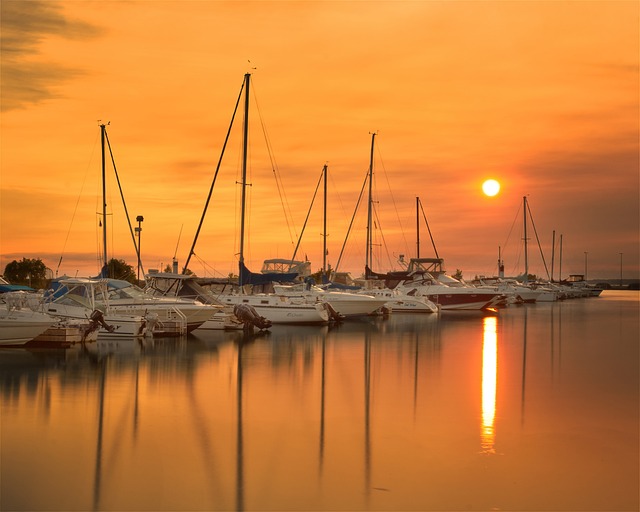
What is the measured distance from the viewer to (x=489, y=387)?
83.3 ft

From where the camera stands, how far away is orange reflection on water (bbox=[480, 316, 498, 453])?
1756cm

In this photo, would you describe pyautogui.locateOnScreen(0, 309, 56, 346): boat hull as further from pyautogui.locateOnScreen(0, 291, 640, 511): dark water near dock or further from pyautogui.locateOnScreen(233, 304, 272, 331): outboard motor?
pyautogui.locateOnScreen(233, 304, 272, 331): outboard motor

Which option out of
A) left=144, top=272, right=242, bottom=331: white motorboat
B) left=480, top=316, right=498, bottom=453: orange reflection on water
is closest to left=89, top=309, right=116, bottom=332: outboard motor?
left=144, top=272, right=242, bottom=331: white motorboat

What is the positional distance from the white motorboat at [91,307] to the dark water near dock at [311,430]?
4.28ft

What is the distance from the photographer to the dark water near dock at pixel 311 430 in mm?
13203

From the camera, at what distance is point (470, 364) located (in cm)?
3116

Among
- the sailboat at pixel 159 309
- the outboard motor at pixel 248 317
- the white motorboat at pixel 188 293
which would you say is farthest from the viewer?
the outboard motor at pixel 248 317

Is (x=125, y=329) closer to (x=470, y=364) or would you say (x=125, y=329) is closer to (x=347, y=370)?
(x=347, y=370)

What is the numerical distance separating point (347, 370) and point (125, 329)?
10611mm

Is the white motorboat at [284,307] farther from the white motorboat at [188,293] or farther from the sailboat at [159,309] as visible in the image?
the sailboat at [159,309]

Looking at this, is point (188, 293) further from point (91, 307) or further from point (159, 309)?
point (91, 307)

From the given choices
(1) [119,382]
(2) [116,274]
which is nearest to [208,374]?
(1) [119,382]

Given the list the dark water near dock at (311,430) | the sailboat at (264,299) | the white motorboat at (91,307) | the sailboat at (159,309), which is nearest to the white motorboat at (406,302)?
the sailboat at (264,299)

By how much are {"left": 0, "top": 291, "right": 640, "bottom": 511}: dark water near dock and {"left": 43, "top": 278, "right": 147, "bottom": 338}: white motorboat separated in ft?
4.28
